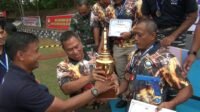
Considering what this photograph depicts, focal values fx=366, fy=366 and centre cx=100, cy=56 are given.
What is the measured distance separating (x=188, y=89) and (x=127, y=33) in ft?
6.52

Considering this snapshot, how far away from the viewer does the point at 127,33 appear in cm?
500

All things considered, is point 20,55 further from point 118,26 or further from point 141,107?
point 118,26

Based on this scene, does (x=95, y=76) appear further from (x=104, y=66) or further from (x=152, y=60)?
(x=152, y=60)

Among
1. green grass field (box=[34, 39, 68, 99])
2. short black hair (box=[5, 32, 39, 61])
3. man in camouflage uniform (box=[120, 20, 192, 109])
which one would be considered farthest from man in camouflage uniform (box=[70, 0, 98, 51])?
short black hair (box=[5, 32, 39, 61])

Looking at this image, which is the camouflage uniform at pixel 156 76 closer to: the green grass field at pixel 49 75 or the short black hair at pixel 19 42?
the short black hair at pixel 19 42

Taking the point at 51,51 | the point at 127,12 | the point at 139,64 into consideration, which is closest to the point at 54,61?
the point at 51,51

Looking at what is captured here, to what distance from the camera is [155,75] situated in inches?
124

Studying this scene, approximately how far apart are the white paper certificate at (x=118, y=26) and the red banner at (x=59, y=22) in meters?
8.35

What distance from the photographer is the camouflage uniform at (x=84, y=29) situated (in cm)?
583

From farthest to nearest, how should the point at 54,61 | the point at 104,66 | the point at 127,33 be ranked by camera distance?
the point at 54,61
the point at 127,33
the point at 104,66

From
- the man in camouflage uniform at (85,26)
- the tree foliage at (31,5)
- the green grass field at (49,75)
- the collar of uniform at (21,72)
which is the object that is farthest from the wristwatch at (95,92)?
the tree foliage at (31,5)

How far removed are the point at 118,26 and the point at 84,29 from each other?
3.23ft

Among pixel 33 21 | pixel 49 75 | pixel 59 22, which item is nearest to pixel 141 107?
pixel 49 75

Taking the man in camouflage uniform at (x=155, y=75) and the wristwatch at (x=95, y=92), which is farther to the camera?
the man in camouflage uniform at (x=155, y=75)
